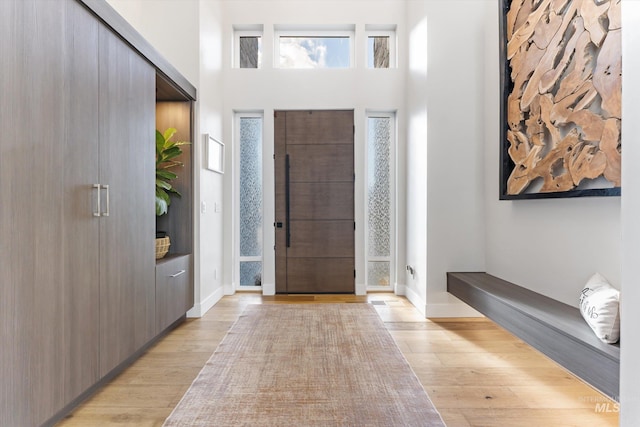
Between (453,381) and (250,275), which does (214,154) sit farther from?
(453,381)

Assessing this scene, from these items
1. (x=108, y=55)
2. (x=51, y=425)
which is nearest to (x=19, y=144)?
(x=108, y=55)

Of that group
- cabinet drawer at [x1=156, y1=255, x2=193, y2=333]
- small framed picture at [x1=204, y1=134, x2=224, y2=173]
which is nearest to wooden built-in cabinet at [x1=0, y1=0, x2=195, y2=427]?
cabinet drawer at [x1=156, y1=255, x2=193, y2=333]

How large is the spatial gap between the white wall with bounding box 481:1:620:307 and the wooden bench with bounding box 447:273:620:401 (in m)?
0.13

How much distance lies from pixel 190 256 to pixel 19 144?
2.03 meters

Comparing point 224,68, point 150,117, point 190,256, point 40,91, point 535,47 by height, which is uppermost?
point 224,68

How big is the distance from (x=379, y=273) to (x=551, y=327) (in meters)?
2.69

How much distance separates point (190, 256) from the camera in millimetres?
3318

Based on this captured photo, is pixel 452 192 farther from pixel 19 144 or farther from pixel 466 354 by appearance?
pixel 19 144

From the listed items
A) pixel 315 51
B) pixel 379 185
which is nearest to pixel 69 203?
pixel 379 185

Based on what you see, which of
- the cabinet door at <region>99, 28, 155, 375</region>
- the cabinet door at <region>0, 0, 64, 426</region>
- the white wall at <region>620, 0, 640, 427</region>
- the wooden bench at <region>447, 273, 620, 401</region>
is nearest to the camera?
the white wall at <region>620, 0, 640, 427</region>

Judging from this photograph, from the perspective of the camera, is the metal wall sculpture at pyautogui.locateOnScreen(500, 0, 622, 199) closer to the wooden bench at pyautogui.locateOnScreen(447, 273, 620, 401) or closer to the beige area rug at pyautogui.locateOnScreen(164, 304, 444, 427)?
the wooden bench at pyautogui.locateOnScreen(447, 273, 620, 401)

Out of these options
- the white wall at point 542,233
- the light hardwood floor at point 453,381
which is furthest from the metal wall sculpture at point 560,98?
the light hardwood floor at point 453,381

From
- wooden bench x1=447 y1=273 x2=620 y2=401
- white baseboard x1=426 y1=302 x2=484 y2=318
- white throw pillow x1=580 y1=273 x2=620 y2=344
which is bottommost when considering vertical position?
white baseboard x1=426 y1=302 x2=484 y2=318

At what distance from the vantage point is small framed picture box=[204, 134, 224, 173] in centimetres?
355
